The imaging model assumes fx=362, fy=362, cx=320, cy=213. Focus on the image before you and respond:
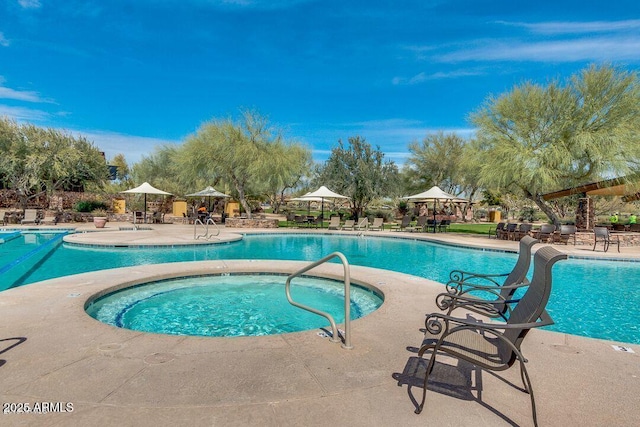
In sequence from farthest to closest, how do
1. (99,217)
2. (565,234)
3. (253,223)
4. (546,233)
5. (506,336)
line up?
1. (253,223)
2. (99,217)
3. (546,233)
4. (565,234)
5. (506,336)

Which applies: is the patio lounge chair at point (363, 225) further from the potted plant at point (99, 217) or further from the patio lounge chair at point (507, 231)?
the potted plant at point (99, 217)

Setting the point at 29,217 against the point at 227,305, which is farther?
the point at 29,217

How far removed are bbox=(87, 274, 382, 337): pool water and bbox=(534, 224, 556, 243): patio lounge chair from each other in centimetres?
1132

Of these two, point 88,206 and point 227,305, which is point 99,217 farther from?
point 227,305

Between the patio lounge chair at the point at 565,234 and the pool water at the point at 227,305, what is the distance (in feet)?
37.2

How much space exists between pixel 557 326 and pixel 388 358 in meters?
3.55

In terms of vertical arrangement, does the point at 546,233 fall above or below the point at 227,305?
above

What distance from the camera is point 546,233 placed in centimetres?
1454

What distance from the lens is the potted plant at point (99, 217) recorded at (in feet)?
59.2

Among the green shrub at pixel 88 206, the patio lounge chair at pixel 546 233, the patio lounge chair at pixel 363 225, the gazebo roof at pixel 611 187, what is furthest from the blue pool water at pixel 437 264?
the green shrub at pixel 88 206

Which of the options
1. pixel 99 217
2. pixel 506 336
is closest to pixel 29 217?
pixel 99 217

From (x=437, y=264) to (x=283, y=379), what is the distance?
8692mm

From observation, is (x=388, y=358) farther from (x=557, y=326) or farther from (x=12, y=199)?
(x=12, y=199)

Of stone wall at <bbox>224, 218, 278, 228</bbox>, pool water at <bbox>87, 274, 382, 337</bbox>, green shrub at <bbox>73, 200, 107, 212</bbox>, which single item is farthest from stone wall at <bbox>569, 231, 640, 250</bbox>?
green shrub at <bbox>73, 200, 107, 212</bbox>
